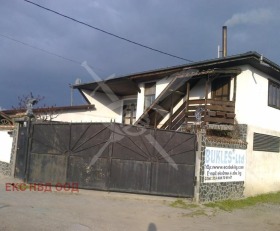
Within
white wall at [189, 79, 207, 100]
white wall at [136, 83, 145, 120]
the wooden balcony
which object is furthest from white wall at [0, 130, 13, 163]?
white wall at [189, 79, 207, 100]

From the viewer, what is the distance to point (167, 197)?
39.7 feet

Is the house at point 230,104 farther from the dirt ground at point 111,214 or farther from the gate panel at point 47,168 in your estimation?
the dirt ground at point 111,214

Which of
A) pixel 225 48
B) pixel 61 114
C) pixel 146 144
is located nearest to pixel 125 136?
pixel 146 144

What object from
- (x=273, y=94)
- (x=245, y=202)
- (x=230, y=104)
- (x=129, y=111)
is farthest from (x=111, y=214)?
(x=129, y=111)

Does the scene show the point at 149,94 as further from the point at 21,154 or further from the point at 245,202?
the point at 245,202

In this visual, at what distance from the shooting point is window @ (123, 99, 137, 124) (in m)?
22.5

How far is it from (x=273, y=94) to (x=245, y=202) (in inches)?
Result: 252

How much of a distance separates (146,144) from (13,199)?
448cm

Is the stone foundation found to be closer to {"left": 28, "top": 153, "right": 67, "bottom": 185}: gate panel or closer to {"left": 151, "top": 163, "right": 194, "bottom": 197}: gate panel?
{"left": 151, "top": 163, "right": 194, "bottom": 197}: gate panel

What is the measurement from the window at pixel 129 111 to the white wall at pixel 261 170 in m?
8.66

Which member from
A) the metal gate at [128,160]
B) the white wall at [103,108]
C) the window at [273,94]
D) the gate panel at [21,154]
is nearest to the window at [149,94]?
the white wall at [103,108]

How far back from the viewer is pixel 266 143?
1625 centimetres

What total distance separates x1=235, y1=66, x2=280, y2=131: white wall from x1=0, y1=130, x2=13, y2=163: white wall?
10.0 metres

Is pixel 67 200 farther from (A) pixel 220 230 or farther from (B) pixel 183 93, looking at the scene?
(B) pixel 183 93
